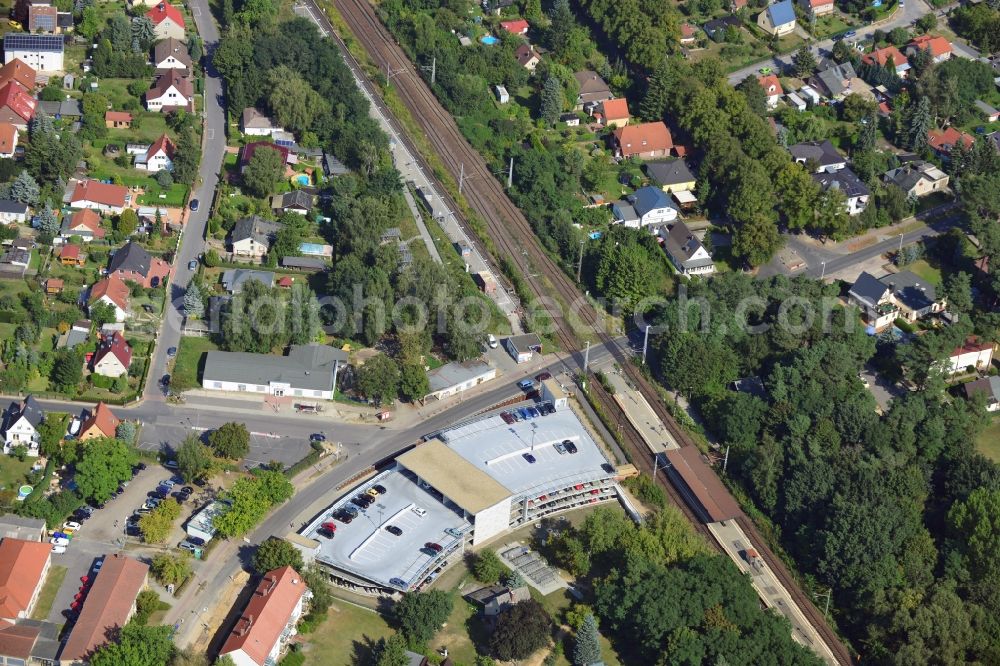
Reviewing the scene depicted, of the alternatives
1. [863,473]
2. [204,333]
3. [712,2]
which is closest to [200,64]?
[204,333]

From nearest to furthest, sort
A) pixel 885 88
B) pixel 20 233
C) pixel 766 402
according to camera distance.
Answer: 1. pixel 766 402
2. pixel 20 233
3. pixel 885 88

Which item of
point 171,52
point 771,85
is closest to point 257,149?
point 171,52

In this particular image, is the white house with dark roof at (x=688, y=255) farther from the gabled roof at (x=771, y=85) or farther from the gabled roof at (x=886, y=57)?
the gabled roof at (x=886, y=57)

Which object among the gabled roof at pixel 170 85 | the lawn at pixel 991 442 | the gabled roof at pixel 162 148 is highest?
the gabled roof at pixel 170 85

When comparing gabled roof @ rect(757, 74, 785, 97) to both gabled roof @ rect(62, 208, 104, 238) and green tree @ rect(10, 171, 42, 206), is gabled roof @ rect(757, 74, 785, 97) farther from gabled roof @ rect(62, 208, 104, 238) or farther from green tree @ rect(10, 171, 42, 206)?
green tree @ rect(10, 171, 42, 206)

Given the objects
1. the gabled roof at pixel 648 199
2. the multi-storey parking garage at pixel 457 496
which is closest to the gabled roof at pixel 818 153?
the gabled roof at pixel 648 199

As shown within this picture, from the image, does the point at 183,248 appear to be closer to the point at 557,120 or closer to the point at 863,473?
the point at 557,120
